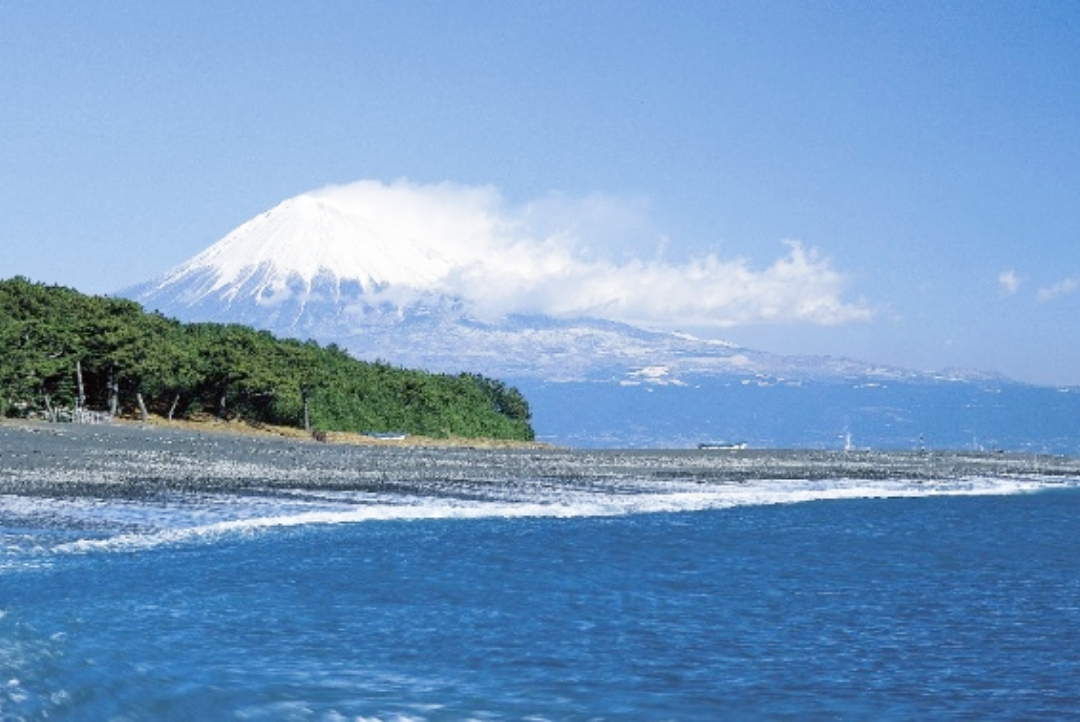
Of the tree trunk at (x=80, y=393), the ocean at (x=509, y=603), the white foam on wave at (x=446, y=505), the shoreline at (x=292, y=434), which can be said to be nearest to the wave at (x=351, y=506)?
the white foam on wave at (x=446, y=505)

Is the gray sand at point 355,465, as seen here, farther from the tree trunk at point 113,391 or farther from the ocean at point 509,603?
the tree trunk at point 113,391

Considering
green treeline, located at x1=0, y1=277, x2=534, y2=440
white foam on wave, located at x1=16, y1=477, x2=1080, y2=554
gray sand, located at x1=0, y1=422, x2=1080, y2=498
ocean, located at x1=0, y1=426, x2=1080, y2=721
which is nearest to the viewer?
ocean, located at x1=0, y1=426, x2=1080, y2=721

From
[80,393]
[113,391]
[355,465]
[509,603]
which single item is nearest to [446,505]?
[355,465]

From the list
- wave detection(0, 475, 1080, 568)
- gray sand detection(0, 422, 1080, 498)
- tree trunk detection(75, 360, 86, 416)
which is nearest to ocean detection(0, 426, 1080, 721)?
wave detection(0, 475, 1080, 568)

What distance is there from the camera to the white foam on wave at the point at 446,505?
24.4m

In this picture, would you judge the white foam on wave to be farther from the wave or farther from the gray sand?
the gray sand

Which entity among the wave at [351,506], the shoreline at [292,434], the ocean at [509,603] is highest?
the shoreline at [292,434]

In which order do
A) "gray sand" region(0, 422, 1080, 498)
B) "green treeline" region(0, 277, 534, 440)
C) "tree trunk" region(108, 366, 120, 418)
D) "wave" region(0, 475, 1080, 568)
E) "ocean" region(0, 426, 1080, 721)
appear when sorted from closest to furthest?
"ocean" region(0, 426, 1080, 721) < "wave" region(0, 475, 1080, 568) < "gray sand" region(0, 422, 1080, 498) < "green treeline" region(0, 277, 534, 440) < "tree trunk" region(108, 366, 120, 418)

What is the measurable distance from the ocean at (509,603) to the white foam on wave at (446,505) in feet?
0.55

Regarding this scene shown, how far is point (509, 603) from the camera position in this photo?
17.9 m

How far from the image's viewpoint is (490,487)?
1478 inches

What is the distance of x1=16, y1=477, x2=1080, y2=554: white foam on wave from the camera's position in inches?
962

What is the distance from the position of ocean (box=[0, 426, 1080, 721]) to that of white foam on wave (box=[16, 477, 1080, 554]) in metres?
0.17

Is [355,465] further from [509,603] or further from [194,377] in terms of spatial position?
[509,603]
